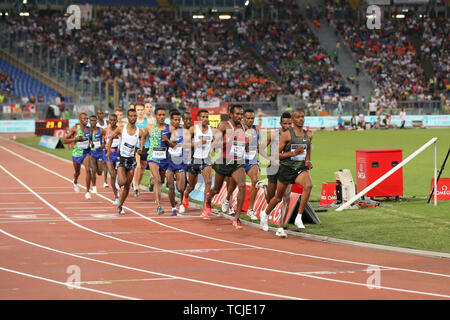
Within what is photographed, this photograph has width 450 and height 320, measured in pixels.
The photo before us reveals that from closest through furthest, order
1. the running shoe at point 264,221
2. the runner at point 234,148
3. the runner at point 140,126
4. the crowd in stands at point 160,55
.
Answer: the running shoe at point 264,221
the runner at point 234,148
the runner at point 140,126
the crowd in stands at point 160,55

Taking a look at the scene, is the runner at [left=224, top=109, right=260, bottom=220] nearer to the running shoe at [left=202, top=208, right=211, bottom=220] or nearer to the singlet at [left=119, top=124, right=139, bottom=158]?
the running shoe at [left=202, top=208, right=211, bottom=220]

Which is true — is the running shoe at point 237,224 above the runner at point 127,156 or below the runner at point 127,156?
below

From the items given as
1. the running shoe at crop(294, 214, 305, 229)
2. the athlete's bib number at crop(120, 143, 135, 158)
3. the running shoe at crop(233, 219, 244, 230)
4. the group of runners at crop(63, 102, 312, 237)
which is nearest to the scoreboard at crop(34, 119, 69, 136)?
the group of runners at crop(63, 102, 312, 237)

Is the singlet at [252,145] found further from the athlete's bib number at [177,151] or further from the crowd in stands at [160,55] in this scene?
the crowd in stands at [160,55]

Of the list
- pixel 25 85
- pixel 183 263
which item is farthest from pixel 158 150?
pixel 25 85

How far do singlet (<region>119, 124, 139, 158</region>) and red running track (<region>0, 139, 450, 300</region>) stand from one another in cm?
127

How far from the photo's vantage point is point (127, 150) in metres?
16.1

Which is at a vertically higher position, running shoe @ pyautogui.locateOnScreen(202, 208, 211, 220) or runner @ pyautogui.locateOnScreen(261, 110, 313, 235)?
runner @ pyautogui.locateOnScreen(261, 110, 313, 235)

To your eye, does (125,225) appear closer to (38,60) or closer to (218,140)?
(218,140)

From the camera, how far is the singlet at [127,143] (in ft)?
52.7

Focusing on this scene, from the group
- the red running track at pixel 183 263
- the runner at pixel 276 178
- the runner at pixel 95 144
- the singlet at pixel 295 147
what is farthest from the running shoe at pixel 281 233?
the runner at pixel 95 144

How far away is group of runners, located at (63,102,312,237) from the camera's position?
13.2 meters

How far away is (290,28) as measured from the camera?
214 feet

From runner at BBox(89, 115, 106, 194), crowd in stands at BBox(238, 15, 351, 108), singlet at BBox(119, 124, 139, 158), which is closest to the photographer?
singlet at BBox(119, 124, 139, 158)
